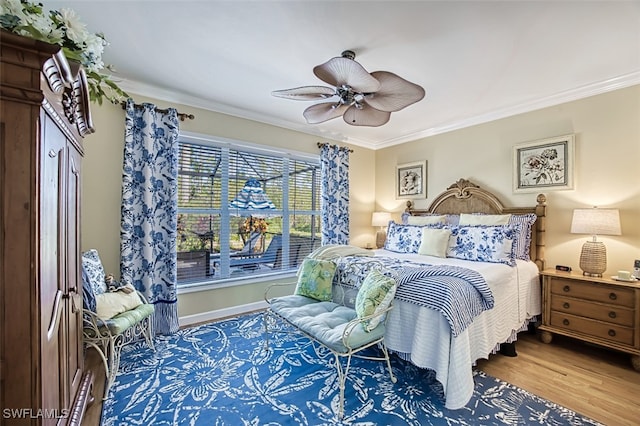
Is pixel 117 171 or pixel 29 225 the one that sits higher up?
pixel 117 171

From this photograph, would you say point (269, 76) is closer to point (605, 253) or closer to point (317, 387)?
point (317, 387)

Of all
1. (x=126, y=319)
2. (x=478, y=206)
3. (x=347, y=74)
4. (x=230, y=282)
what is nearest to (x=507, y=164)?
(x=478, y=206)

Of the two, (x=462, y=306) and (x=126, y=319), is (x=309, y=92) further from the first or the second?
(x=126, y=319)

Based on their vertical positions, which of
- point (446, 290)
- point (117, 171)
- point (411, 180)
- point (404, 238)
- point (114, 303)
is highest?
point (411, 180)

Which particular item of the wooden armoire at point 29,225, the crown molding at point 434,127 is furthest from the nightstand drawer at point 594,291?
the wooden armoire at point 29,225

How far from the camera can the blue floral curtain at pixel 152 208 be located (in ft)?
9.50

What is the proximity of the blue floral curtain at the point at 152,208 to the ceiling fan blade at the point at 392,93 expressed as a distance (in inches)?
86.5

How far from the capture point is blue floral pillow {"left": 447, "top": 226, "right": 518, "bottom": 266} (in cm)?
291

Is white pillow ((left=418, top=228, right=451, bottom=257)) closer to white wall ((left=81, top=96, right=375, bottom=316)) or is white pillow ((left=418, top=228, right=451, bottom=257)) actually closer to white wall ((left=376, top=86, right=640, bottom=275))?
white wall ((left=376, top=86, right=640, bottom=275))

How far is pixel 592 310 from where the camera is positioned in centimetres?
262

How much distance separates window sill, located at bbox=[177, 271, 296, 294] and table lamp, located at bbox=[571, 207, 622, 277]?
3369 millimetres

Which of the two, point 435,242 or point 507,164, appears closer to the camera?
point 435,242

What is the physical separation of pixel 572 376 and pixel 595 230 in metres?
1.31

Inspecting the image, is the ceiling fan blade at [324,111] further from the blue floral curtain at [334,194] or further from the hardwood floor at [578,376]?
the hardwood floor at [578,376]
